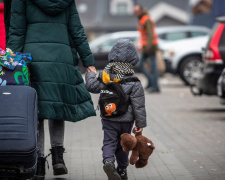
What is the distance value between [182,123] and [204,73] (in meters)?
1.82

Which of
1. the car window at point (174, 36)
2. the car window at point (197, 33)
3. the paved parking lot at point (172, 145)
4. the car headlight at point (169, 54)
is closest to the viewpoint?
the paved parking lot at point (172, 145)

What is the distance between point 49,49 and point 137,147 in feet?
3.74

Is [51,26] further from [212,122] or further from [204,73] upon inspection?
[204,73]

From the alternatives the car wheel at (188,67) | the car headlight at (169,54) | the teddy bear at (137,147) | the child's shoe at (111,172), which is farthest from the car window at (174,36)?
the child's shoe at (111,172)

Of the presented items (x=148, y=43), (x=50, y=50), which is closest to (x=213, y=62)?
(x=148, y=43)

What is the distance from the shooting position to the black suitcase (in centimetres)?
486

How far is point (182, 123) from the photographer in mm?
10734

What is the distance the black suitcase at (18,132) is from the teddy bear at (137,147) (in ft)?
2.69

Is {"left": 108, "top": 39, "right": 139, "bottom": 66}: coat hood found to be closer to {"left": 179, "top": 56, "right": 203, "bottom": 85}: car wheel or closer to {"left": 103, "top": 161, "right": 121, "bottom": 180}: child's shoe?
{"left": 103, "top": 161, "right": 121, "bottom": 180}: child's shoe

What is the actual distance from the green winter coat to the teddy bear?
548 millimetres

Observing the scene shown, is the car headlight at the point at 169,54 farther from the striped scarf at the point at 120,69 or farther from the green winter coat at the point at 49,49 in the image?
the striped scarf at the point at 120,69

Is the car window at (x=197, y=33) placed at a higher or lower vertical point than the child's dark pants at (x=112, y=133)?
lower

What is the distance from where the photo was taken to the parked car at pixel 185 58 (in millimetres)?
19156

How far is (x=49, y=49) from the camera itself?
227 inches
